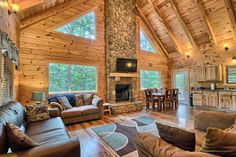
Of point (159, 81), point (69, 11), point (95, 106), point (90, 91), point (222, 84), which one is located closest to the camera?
point (95, 106)

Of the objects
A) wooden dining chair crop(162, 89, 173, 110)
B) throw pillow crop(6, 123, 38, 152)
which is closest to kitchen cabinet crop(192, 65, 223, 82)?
wooden dining chair crop(162, 89, 173, 110)

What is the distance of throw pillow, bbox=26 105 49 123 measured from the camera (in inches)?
129

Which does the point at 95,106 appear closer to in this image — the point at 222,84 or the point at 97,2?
the point at 97,2

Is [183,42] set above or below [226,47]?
above

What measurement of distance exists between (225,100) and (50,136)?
22.3ft

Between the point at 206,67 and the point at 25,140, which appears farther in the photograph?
the point at 206,67

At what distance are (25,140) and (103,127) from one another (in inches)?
Result: 111

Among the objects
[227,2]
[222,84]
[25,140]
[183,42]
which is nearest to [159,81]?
[183,42]

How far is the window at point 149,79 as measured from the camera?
27.3 feet

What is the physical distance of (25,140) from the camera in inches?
63.9

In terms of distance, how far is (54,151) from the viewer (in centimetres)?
155

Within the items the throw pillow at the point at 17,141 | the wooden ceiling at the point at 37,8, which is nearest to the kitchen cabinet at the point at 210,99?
the throw pillow at the point at 17,141

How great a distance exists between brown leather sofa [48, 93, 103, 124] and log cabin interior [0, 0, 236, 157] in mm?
31

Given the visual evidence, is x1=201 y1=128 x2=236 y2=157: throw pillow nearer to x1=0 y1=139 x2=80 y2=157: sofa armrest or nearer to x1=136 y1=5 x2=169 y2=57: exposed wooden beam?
x1=0 y1=139 x2=80 y2=157: sofa armrest
